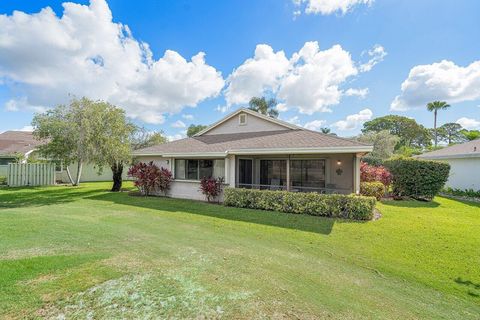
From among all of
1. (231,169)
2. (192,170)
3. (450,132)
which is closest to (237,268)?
(231,169)

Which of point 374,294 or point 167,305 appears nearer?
point 167,305

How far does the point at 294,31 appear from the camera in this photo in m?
15.0

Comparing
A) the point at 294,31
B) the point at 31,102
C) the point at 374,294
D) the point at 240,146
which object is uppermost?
the point at 294,31

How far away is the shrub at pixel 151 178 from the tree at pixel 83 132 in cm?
178

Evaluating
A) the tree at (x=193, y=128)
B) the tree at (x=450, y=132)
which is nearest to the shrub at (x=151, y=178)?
the tree at (x=193, y=128)

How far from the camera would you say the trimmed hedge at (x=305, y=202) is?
8.97 metres

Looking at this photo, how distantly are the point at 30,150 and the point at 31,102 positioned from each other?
4888mm

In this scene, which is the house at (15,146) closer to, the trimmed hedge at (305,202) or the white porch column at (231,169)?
the white porch column at (231,169)

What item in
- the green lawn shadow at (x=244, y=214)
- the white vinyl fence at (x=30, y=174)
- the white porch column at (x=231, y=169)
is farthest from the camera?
the white vinyl fence at (x=30, y=174)

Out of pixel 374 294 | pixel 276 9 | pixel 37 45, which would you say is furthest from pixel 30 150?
pixel 374 294

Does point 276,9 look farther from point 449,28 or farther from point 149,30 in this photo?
point 449,28

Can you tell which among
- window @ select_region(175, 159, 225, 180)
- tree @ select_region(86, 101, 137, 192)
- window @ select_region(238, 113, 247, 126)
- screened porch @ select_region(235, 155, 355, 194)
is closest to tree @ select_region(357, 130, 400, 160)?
screened porch @ select_region(235, 155, 355, 194)

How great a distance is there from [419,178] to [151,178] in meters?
15.5

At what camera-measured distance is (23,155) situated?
70.0 ft
